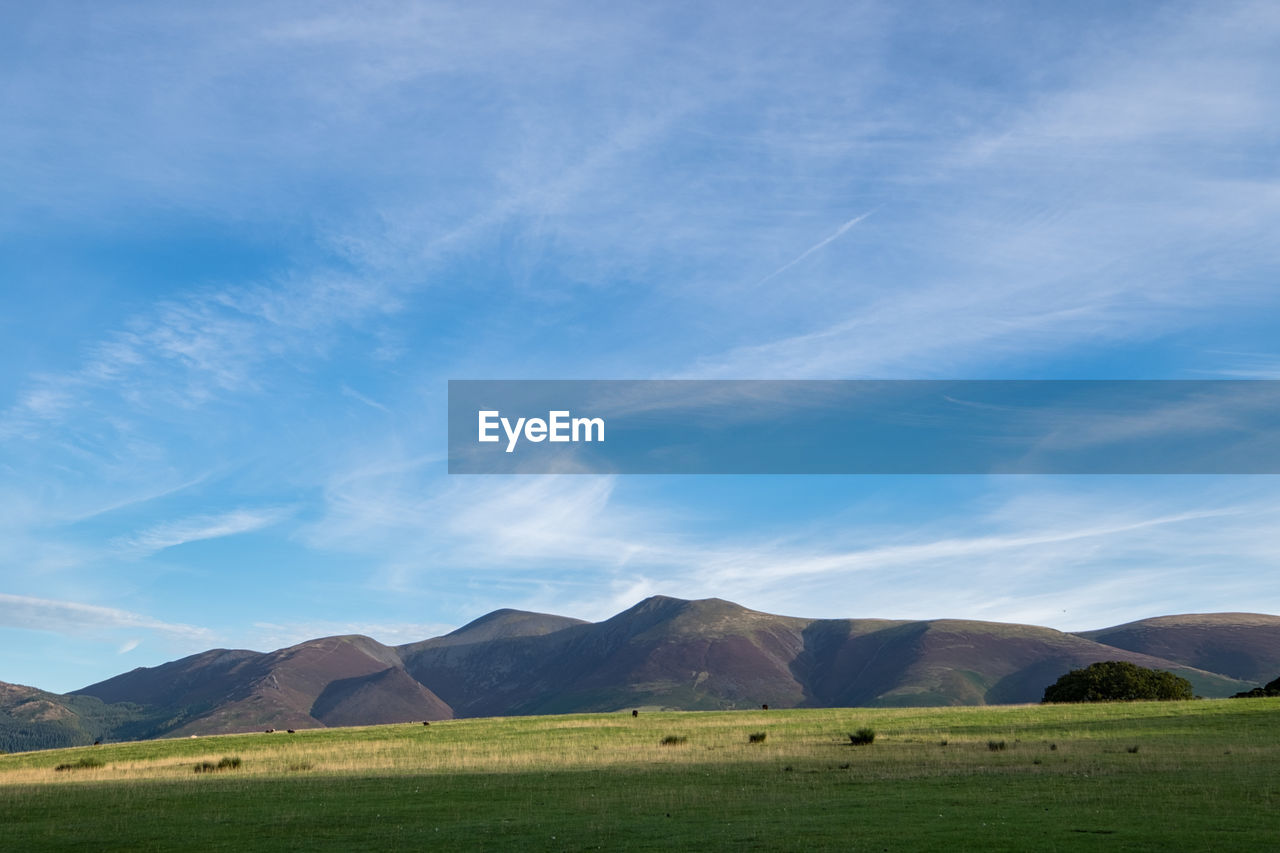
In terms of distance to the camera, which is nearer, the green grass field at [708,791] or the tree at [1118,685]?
the green grass field at [708,791]

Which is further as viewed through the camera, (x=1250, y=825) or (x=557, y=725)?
(x=557, y=725)

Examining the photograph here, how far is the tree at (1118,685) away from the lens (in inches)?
4035

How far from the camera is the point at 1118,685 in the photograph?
10450 cm

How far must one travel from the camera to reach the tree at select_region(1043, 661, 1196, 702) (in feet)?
336

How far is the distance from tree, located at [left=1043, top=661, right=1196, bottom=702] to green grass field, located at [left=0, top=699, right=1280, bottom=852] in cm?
3809

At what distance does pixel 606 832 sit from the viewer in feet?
87.6

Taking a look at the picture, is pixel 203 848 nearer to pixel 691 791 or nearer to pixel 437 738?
pixel 691 791

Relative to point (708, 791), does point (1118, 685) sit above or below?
above

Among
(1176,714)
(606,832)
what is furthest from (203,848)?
(1176,714)

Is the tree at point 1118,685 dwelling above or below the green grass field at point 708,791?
above

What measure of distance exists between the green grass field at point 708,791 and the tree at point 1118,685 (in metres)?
38.1

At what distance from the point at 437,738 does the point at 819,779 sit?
39.0 m

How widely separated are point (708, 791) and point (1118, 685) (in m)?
84.2

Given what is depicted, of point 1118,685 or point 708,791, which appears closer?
point 708,791
